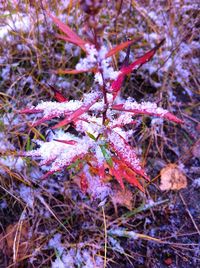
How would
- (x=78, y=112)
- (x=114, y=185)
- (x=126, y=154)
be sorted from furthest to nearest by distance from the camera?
1. (x=114, y=185)
2. (x=126, y=154)
3. (x=78, y=112)

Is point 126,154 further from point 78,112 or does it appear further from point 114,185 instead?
point 114,185

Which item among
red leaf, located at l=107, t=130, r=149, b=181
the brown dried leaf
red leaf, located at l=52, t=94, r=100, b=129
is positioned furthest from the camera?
the brown dried leaf

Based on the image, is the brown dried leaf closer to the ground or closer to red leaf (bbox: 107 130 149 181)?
the ground

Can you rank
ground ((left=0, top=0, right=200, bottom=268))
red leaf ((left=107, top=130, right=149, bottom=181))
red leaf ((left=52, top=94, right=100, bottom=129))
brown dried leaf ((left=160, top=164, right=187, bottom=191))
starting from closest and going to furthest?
red leaf ((left=52, top=94, right=100, bottom=129)) → red leaf ((left=107, top=130, right=149, bottom=181)) → ground ((left=0, top=0, right=200, bottom=268)) → brown dried leaf ((left=160, top=164, right=187, bottom=191))

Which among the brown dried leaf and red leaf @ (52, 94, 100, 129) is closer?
red leaf @ (52, 94, 100, 129)

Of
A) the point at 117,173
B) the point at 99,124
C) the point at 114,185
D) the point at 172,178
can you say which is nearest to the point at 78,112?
the point at 99,124

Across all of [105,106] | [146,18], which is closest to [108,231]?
[105,106]

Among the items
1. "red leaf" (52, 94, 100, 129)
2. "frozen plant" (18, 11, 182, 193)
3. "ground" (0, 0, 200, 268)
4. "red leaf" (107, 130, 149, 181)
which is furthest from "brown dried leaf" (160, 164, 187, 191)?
"red leaf" (52, 94, 100, 129)

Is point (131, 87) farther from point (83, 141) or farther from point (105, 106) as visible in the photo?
point (105, 106)

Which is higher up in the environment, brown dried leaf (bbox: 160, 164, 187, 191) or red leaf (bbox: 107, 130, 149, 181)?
red leaf (bbox: 107, 130, 149, 181)
